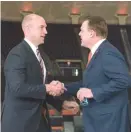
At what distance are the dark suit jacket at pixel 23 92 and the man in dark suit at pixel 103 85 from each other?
0.96 ft

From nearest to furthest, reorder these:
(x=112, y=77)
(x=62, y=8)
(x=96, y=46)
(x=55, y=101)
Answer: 1. (x=112, y=77)
2. (x=96, y=46)
3. (x=55, y=101)
4. (x=62, y=8)

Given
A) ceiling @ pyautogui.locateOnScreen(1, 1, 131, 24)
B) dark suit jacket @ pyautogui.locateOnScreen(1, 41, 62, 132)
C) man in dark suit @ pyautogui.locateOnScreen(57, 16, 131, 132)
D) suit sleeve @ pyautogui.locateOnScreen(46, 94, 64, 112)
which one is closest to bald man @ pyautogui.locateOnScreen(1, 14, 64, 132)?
dark suit jacket @ pyautogui.locateOnScreen(1, 41, 62, 132)

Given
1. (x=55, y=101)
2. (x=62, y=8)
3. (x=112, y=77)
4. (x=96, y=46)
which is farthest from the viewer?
(x=62, y=8)

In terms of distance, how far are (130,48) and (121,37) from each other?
11.2 inches

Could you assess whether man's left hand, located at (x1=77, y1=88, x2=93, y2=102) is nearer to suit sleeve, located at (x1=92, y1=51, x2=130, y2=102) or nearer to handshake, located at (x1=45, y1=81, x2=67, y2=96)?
suit sleeve, located at (x1=92, y1=51, x2=130, y2=102)

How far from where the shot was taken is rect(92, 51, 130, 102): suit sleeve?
2260 millimetres

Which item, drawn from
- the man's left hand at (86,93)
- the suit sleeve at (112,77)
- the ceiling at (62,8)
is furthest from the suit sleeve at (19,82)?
the ceiling at (62,8)

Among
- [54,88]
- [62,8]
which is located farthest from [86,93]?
[62,8]

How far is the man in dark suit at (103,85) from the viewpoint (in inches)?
89.7

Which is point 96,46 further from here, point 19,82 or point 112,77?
point 19,82

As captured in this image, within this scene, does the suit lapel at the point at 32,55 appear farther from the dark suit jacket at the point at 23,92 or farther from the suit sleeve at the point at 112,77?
the suit sleeve at the point at 112,77

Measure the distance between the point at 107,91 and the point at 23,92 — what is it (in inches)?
19.4

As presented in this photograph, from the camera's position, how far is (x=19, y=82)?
2332 mm

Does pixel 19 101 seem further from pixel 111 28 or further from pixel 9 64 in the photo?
pixel 111 28
